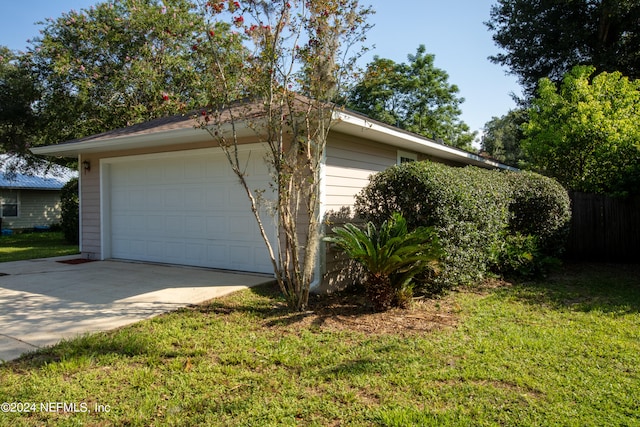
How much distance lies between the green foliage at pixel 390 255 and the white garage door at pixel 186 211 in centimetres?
216

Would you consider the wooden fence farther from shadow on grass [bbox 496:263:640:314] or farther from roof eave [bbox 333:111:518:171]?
roof eave [bbox 333:111:518:171]

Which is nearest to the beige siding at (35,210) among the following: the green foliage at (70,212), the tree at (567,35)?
the green foliage at (70,212)

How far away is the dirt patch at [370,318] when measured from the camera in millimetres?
4414

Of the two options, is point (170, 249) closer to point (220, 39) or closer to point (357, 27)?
point (220, 39)

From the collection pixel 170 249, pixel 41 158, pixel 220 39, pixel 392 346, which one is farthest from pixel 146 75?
pixel 392 346

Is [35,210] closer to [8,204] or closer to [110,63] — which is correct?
[8,204]

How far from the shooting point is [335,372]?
3285 mm

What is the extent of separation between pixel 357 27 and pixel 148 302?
4308mm

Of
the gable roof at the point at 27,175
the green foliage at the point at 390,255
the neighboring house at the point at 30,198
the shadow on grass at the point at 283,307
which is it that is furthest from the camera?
the neighboring house at the point at 30,198

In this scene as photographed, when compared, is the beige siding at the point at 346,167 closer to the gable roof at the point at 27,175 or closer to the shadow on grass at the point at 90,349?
the shadow on grass at the point at 90,349

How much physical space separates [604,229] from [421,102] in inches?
656

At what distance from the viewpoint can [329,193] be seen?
621cm

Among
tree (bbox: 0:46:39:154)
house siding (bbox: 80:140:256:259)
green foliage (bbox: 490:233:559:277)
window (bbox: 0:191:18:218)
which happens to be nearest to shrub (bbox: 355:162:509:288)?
green foliage (bbox: 490:233:559:277)

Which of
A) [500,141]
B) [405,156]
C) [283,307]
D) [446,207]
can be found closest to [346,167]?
[446,207]
